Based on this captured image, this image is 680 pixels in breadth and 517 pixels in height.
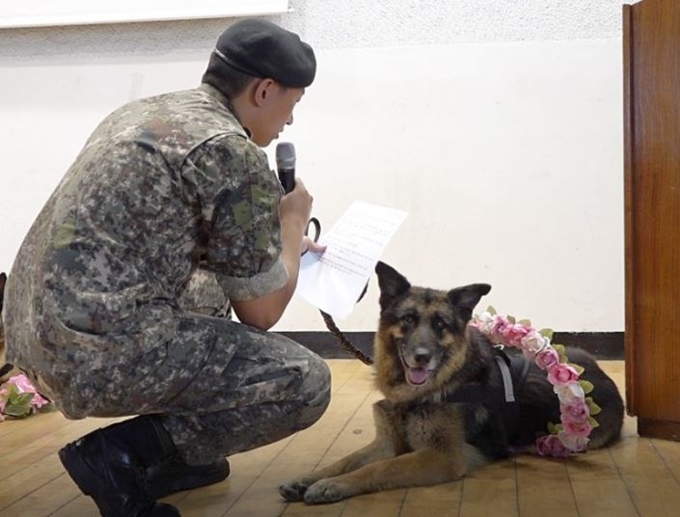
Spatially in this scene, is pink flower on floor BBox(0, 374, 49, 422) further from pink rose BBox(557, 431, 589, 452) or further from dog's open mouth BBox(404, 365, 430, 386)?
pink rose BBox(557, 431, 589, 452)

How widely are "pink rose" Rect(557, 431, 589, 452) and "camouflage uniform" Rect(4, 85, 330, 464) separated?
1.10 metres

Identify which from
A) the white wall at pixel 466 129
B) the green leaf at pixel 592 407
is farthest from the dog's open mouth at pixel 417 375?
the white wall at pixel 466 129

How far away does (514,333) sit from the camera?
2844 millimetres

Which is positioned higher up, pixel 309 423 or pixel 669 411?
pixel 309 423

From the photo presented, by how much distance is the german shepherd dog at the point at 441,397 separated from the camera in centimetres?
248

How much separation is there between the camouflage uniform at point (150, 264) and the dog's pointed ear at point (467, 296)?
2.85ft

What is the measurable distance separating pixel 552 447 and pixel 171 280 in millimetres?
1398

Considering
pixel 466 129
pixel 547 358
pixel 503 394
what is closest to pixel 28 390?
pixel 503 394

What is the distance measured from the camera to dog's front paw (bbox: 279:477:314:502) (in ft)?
7.48

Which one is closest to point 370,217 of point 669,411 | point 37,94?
point 669,411

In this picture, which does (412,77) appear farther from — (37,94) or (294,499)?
(294,499)

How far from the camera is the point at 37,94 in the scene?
15.5 feet

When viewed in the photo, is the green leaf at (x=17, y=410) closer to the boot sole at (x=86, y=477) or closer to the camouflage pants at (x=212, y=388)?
the boot sole at (x=86, y=477)

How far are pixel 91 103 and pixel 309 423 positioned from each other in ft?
10.4
